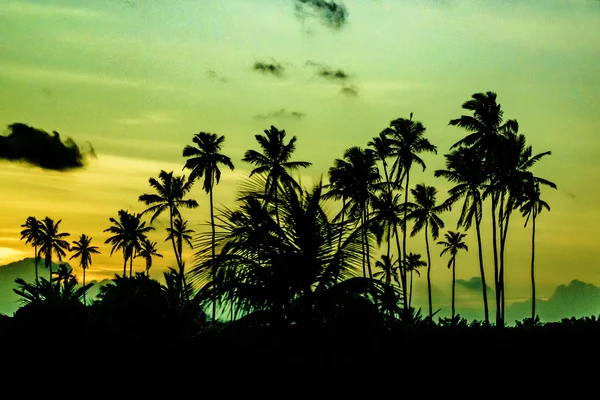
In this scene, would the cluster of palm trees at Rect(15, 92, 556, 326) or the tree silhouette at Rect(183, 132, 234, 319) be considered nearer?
the cluster of palm trees at Rect(15, 92, 556, 326)

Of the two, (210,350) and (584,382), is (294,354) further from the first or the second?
(584,382)

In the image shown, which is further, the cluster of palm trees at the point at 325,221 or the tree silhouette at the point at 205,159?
the tree silhouette at the point at 205,159

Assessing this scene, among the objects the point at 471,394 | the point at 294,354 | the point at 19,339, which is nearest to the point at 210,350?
the point at 294,354

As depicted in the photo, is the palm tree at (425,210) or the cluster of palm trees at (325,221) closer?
the cluster of palm trees at (325,221)

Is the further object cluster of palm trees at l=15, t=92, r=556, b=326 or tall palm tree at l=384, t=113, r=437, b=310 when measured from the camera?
tall palm tree at l=384, t=113, r=437, b=310

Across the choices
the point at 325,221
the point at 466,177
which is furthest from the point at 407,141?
the point at 325,221

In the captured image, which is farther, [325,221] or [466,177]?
[466,177]

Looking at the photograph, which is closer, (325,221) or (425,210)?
(325,221)

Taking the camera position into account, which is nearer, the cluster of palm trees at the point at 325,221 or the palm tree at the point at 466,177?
the cluster of palm trees at the point at 325,221

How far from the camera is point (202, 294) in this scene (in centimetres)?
1455

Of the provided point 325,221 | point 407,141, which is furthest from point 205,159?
point 325,221

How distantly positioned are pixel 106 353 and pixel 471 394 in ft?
19.1

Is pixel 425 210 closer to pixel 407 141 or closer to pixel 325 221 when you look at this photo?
pixel 407 141

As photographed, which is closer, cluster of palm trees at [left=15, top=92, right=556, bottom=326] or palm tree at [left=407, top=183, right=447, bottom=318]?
cluster of palm trees at [left=15, top=92, right=556, bottom=326]
